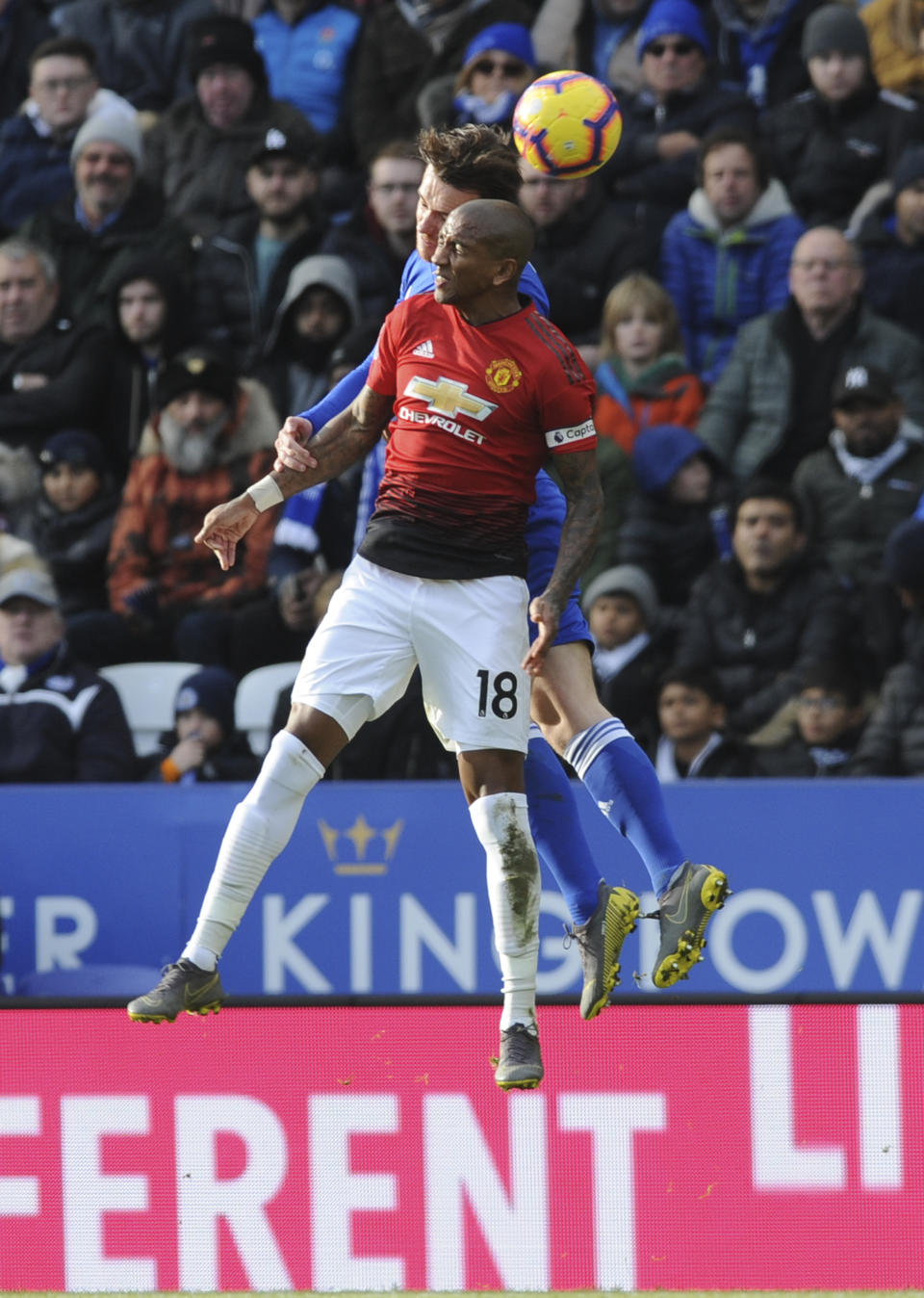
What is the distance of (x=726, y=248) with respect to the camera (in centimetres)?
991

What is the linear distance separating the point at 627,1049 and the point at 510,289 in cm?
192

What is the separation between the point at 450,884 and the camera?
8.09m

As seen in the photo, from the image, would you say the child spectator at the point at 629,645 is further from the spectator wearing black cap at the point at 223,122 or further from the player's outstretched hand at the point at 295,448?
the player's outstretched hand at the point at 295,448

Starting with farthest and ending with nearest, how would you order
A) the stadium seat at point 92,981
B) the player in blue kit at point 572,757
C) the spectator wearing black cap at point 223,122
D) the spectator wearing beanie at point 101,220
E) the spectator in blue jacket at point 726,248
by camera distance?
the spectator wearing black cap at point 223,122 < the spectator wearing beanie at point 101,220 < the spectator in blue jacket at point 726,248 < the stadium seat at point 92,981 < the player in blue kit at point 572,757

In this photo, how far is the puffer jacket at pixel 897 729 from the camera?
834cm

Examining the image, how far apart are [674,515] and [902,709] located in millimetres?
1455

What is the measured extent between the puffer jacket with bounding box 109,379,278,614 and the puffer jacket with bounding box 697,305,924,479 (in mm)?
1991

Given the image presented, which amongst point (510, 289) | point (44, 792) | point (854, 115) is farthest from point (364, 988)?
point (854, 115)

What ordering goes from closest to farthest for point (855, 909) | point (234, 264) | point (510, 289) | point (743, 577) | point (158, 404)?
point (510, 289), point (855, 909), point (743, 577), point (158, 404), point (234, 264)

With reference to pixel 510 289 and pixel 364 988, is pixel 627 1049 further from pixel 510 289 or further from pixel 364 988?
pixel 364 988

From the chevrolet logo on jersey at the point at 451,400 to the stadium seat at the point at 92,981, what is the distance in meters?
3.36

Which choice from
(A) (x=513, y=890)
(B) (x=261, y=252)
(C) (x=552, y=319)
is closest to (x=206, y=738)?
(C) (x=552, y=319)

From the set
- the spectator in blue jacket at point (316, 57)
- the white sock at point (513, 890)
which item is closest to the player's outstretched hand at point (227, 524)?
the white sock at point (513, 890)

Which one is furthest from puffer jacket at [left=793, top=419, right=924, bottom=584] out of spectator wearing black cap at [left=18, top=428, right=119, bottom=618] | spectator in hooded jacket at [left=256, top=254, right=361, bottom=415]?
spectator wearing black cap at [left=18, top=428, right=119, bottom=618]
